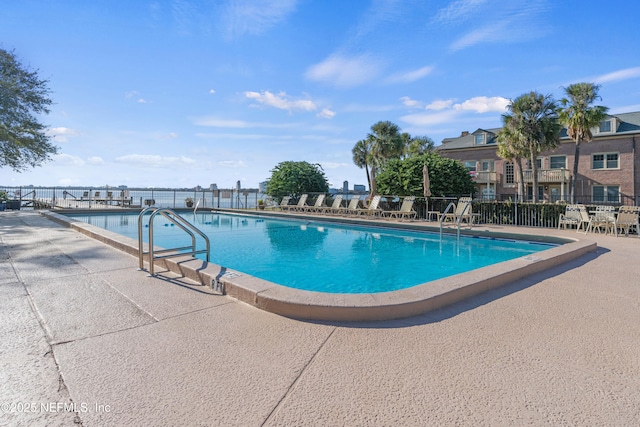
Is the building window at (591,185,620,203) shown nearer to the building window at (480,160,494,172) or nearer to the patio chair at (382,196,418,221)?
the building window at (480,160,494,172)

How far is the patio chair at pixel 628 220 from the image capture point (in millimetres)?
8312

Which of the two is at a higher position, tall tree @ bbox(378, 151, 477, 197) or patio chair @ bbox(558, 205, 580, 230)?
tall tree @ bbox(378, 151, 477, 197)

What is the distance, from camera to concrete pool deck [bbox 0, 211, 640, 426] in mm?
1575

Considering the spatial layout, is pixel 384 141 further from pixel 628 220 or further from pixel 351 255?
pixel 351 255

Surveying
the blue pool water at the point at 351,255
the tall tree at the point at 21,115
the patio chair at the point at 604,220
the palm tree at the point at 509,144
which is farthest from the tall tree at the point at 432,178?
the tall tree at the point at 21,115

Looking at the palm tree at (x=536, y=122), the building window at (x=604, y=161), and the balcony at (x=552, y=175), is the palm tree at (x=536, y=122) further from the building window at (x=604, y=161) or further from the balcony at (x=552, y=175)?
the building window at (x=604, y=161)

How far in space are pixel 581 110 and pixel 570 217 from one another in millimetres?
11988

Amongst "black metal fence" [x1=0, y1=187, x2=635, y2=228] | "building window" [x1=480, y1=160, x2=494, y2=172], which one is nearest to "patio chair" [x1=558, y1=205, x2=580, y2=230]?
"black metal fence" [x1=0, y1=187, x2=635, y2=228]

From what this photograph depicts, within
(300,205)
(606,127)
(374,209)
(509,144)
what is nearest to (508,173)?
(606,127)

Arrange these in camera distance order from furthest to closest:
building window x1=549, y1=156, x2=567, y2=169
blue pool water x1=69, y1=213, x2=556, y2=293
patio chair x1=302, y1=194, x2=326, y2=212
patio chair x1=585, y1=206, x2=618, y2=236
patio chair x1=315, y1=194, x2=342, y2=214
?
building window x1=549, y1=156, x2=567, y2=169 → patio chair x1=302, y1=194, x2=326, y2=212 → patio chair x1=315, y1=194, x2=342, y2=214 → patio chair x1=585, y1=206, x2=618, y2=236 → blue pool water x1=69, y1=213, x2=556, y2=293

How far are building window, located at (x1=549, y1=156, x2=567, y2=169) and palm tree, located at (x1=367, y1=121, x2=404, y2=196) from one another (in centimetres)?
1120

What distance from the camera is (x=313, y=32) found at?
407 inches

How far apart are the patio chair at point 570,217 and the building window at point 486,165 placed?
19391 mm

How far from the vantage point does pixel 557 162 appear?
2505 centimetres
